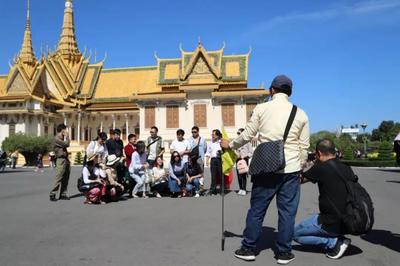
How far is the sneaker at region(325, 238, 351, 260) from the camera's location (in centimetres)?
393

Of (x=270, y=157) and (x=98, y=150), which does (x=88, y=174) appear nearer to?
(x=98, y=150)

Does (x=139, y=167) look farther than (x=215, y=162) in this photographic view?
No

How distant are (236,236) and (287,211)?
1231mm

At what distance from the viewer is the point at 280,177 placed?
3887mm

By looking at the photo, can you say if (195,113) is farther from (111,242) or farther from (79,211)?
(111,242)

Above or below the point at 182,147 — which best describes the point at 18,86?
above

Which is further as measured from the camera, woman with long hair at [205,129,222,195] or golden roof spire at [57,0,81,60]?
golden roof spire at [57,0,81,60]

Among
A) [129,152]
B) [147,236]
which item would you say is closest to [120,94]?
[129,152]

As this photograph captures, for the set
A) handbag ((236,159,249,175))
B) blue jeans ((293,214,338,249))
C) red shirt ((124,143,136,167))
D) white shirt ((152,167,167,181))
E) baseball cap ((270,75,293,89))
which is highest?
baseball cap ((270,75,293,89))

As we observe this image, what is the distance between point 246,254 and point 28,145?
34389 millimetres

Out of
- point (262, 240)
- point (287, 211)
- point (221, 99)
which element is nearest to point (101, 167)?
point (262, 240)

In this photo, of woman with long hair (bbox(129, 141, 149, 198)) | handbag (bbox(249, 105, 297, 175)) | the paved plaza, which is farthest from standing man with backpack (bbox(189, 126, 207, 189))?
handbag (bbox(249, 105, 297, 175))

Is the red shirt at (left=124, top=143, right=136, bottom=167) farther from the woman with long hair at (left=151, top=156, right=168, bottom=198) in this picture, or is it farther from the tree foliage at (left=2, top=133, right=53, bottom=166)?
the tree foliage at (left=2, top=133, right=53, bottom=166)

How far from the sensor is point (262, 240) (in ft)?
15.7
